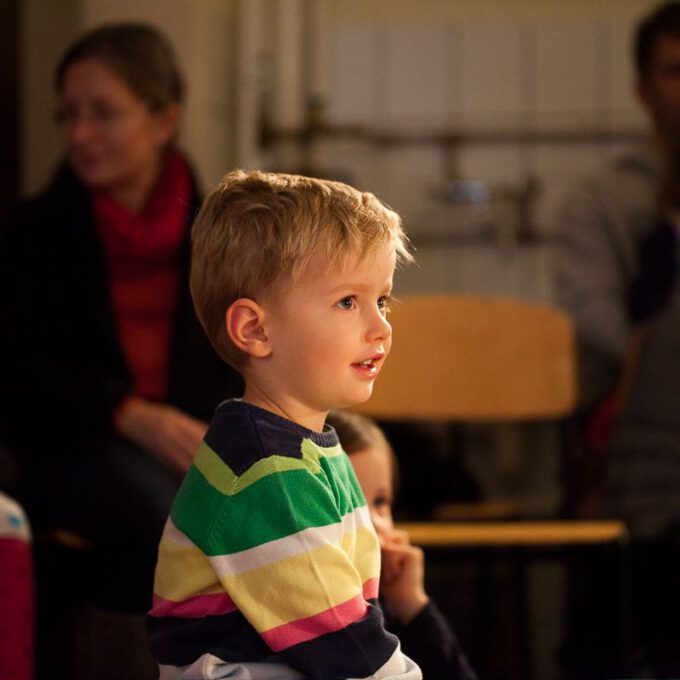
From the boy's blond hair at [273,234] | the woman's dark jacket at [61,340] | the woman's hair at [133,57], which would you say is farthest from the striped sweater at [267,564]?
the woman's hair at [133,57]

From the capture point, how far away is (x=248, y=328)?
1087mm

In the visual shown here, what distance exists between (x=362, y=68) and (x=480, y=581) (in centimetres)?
155

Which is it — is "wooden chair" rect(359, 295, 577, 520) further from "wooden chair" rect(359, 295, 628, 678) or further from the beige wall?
the beige wall

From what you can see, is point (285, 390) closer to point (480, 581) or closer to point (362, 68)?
point (480, 581)

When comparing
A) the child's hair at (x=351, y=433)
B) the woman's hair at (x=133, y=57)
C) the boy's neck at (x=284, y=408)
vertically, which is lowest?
the child's hair at (x=351, y=433)

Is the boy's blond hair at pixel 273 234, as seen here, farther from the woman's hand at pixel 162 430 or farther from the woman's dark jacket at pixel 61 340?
the woman's dark jacket at pixel 61 340

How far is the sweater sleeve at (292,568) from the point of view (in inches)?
40.1

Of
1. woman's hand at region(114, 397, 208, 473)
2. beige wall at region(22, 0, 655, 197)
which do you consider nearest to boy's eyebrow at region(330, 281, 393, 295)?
woman's hand at region(114, 397, 208, 473)

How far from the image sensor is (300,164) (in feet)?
10.6

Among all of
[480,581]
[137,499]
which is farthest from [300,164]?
[137,499]

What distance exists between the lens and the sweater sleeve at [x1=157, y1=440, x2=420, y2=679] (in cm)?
102

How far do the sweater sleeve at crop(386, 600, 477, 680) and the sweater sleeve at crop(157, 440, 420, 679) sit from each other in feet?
1.21

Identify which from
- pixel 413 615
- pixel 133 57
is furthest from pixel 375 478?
pixel 133 57

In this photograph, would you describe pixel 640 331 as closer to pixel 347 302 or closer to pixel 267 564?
pixel 347 302
